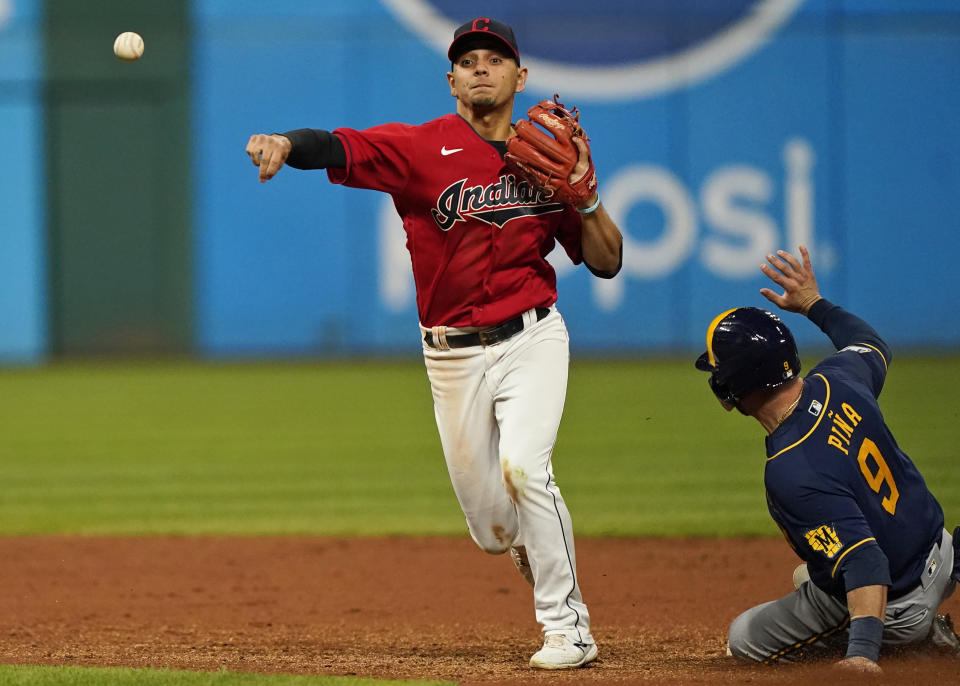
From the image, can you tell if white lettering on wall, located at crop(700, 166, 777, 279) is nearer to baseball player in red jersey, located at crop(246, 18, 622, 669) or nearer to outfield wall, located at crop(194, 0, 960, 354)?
outfield wall, located at crop(194, 0, 960, 354)

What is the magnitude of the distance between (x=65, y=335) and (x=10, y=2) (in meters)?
4.80

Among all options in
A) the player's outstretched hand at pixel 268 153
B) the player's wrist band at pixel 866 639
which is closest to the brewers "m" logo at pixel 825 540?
the player's wrist band at pixel 866 639

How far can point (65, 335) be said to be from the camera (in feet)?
58.4

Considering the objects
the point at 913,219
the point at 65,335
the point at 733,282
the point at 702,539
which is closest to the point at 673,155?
the point at 733,282

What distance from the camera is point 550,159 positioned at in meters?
3.90

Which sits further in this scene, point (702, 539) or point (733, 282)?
point (733, 282)

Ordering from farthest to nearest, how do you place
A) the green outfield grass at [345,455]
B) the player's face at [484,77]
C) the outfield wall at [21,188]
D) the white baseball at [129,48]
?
the outfield wall at [21,188] < the green outfield grass at [345,455] < the white baseball at [129,48] < the player's face at [484,77]

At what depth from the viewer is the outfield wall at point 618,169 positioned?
17.1m

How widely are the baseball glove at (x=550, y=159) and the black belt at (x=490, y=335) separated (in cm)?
39

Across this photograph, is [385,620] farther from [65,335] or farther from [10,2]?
[10,2]

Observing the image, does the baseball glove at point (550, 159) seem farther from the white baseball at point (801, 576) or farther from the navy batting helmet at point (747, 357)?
the white baseball at point (801, 576)

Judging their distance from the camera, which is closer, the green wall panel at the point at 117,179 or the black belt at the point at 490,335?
the black belt at the point at 490,335

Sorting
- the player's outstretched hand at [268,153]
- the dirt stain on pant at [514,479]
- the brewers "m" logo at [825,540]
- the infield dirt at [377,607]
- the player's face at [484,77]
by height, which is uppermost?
the player's face at [484,77]

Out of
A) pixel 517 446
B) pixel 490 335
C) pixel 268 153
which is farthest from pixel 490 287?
pixel 268 153
